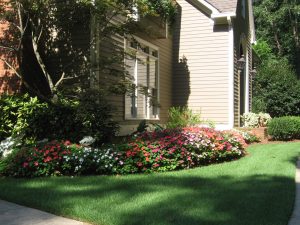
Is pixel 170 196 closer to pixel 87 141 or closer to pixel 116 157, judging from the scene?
pixel 116 157

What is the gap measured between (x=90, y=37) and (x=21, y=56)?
185 cm

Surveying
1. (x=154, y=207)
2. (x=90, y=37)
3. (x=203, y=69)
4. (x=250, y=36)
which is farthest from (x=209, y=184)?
(x=250, y=36)

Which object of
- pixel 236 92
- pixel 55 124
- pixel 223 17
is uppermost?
pixel 223 17

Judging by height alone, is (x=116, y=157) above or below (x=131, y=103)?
below

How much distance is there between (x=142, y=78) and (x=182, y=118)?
2.13 meters

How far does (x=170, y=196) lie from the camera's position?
211 inches

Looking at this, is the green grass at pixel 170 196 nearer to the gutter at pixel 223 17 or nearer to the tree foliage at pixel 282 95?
the gutter at pixel 223 17

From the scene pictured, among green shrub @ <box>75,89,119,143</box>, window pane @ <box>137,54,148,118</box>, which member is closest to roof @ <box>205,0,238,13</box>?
window pane @ <box>137,54,148,118</box>

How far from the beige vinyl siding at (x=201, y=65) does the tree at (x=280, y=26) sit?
67.0 feet

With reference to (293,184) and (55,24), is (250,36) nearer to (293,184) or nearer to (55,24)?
(55,24)

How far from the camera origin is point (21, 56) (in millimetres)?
9672

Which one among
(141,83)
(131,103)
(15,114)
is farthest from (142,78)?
(15,114)

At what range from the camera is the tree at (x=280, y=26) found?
114ft

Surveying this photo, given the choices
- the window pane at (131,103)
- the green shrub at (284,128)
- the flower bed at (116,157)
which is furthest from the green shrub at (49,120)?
the green shrub at (284,128)
